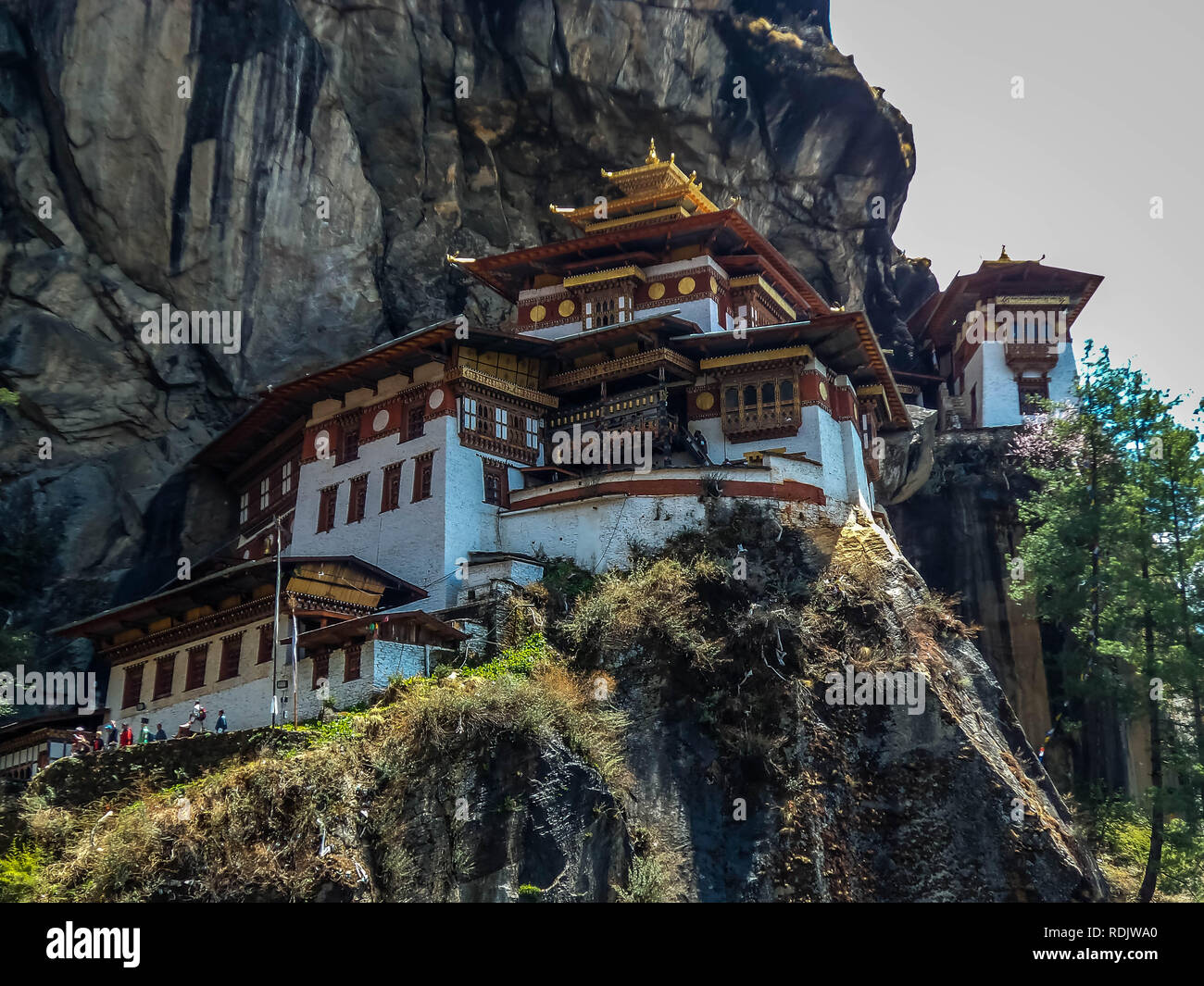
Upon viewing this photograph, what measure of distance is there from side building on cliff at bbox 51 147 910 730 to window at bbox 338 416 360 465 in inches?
3.1

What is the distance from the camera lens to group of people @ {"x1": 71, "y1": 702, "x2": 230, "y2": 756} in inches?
1314

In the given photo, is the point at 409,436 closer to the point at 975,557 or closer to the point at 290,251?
the point at 290,251

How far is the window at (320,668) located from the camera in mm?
34438

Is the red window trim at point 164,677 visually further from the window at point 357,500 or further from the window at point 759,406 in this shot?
the window at point 759,406

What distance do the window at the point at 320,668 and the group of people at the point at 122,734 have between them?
2.44 metres

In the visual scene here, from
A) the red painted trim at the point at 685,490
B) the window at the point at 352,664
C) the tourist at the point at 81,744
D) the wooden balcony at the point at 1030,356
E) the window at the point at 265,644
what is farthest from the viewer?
the wooden balcony at the point at 1030,356

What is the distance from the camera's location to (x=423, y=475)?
138 feet

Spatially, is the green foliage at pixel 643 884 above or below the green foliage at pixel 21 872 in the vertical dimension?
below

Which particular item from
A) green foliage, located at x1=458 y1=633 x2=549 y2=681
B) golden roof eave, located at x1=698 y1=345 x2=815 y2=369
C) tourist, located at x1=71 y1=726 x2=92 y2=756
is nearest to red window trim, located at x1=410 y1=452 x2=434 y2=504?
green foliage, located at x1=458 y1=633 x2=549 y2=681

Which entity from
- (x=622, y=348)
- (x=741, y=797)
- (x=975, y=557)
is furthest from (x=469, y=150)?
(x=741, y=797)

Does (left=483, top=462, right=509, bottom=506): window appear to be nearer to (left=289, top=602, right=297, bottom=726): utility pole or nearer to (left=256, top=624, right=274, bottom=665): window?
(left=289, top=602, right=297, bottom=726): utility pole

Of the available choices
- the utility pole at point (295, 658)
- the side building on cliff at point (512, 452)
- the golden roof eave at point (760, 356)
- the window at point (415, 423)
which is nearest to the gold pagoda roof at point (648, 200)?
the side building on cliff at point (512, 452)

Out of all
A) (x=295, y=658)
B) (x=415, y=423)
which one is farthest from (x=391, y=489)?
(x=295, y=658)

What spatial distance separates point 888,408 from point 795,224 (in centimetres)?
1359
